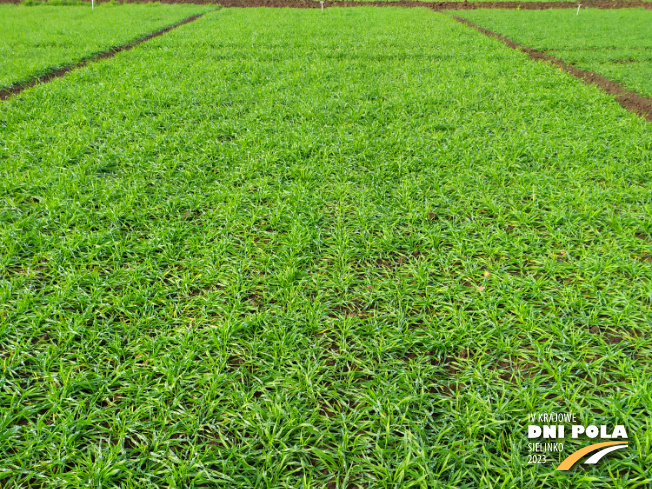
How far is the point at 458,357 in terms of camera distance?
2561mm

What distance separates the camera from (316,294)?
3102 millimetres

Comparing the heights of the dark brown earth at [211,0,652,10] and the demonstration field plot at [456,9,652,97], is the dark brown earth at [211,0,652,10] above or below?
above

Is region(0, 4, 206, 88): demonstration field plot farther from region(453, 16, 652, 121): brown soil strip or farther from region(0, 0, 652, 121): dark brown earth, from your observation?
region(453, 16, 652, 121): brown soil strip

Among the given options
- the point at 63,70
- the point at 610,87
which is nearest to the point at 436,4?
the point at 610,87

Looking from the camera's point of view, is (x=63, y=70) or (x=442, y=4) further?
(x=442, y=4)

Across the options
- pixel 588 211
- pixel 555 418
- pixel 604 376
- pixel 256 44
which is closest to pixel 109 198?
pixel 555 418

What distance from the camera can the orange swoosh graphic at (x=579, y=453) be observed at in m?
1.93

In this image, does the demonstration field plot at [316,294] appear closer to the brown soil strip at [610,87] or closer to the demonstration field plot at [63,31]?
the brown soil strip at [610,87]

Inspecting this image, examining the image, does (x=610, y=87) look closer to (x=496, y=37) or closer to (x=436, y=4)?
(x=496, y=37)

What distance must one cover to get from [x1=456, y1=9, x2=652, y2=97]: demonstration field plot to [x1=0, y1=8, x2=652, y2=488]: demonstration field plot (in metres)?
4.52

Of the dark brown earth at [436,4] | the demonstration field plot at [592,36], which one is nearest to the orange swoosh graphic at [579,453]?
the demonstration field plot at [592,36]

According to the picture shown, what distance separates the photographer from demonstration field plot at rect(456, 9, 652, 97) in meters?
9.79

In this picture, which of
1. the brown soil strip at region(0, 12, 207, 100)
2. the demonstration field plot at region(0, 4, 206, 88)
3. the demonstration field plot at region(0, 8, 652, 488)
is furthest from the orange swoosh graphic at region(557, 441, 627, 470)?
the demonstration field plot at region(0, 4, 206, 88)

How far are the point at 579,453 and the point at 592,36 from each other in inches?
680
